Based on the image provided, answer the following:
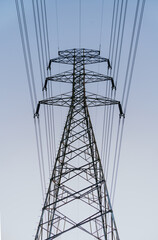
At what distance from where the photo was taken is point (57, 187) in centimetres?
680

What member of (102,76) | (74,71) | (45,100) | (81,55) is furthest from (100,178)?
(81,55)

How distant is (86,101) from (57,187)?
3.39 m

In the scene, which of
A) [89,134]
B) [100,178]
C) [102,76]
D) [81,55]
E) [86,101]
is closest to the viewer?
[100,178]

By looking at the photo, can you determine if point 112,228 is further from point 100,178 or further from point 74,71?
point 74,71

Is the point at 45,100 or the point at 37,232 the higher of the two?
the point at 45,100

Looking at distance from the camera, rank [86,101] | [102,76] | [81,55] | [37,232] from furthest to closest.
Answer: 1. [81,55]
2. [102,76]
3. [86,101]
4. [37,232]

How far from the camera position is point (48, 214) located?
600 cm

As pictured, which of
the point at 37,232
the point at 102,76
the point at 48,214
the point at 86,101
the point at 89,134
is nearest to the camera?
the point at 37,232

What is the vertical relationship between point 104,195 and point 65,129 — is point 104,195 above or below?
below

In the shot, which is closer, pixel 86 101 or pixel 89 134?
pixel 89 134

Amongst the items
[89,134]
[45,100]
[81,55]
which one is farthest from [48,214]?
[81,55]

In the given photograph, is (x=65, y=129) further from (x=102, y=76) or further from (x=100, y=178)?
(x=102, y=76)

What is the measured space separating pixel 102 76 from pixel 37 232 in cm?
685

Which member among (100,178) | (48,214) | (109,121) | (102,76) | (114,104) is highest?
(102,76)
